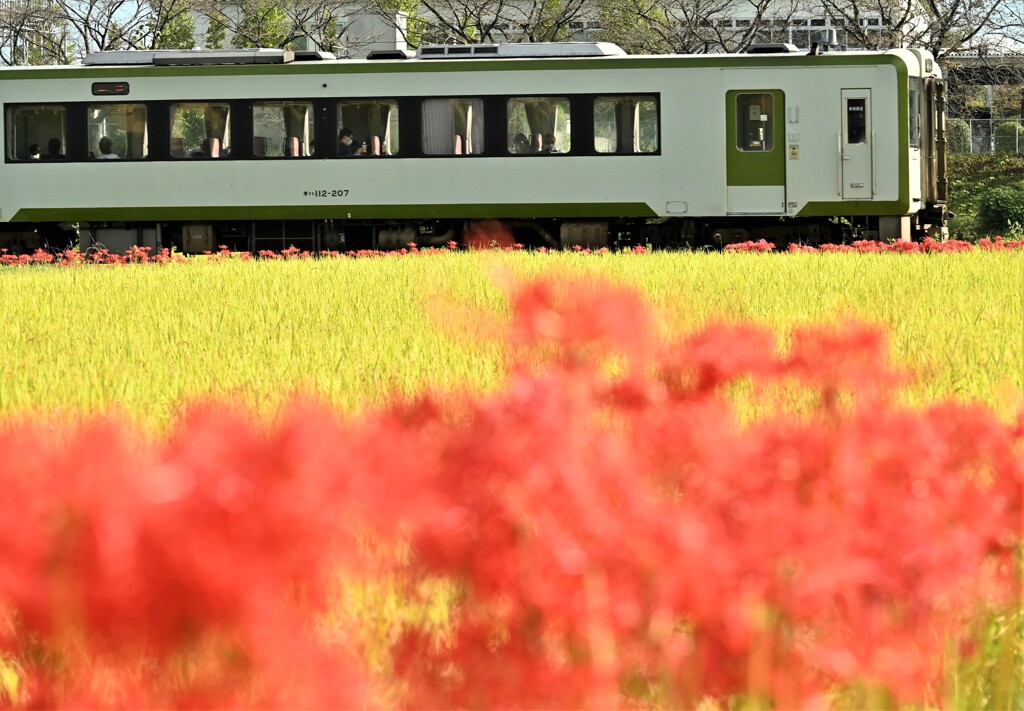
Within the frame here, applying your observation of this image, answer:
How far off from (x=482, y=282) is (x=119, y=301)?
3.00 meters

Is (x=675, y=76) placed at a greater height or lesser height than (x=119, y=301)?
greater

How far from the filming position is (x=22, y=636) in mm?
2975

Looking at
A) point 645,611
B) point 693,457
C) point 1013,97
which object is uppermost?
point 1013,97

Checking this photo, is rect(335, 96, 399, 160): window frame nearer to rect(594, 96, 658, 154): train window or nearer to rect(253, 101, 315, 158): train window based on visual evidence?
rect(253, 101, 315, 158): train window

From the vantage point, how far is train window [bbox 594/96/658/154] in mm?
19641

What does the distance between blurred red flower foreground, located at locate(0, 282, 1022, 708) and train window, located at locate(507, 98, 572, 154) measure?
56.5 ft

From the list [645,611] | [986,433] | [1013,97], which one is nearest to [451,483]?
[645,611]

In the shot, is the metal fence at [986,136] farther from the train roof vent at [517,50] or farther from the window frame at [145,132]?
the window frame at [145,132]

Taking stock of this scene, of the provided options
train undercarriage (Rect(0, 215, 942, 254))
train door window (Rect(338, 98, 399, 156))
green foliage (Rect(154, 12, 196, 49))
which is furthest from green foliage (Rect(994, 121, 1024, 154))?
green foliage (Rect(154, 12, 196, 49))

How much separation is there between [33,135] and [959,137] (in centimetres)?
2816

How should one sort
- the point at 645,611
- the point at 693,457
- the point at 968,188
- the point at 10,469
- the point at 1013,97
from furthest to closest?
the point at 1013,97
the point at 968,188
the point at 693,457
the point at 645,611
the point at 10,469

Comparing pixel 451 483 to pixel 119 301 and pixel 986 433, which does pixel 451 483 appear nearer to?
pixel 986 433

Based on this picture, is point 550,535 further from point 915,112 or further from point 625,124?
point 915,112

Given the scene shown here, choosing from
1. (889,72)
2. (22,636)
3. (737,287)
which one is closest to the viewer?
(22,636)
